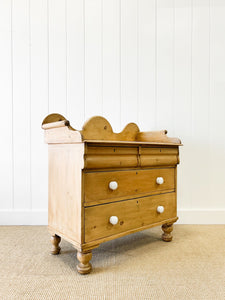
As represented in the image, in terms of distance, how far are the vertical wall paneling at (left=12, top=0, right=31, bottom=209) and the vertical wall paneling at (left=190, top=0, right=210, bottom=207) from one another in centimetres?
151

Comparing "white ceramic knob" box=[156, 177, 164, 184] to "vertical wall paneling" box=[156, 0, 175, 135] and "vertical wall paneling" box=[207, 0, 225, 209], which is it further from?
"vertical wall paneling" box=[207, 0, 225, 209]

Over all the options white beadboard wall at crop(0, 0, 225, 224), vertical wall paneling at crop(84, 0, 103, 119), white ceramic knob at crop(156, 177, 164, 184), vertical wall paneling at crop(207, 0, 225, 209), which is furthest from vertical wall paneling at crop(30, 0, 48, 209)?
vertical wall paneling at crop(207, 0, 225, 209)

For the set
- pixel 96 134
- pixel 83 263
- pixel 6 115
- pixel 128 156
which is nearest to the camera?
pixel 83 263

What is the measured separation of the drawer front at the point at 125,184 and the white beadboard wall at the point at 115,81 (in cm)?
54

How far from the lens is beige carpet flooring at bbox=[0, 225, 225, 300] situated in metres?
1.00

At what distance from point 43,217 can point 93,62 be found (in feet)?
4.82

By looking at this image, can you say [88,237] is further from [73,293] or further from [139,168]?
[139,168]

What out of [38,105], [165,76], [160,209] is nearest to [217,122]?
[165,76]

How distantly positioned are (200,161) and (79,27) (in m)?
1.65

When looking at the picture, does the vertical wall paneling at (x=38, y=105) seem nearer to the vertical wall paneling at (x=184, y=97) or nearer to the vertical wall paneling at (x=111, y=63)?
the vertical wall paneling at (x=111, y=63)

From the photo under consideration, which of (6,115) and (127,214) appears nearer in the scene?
(127,214)

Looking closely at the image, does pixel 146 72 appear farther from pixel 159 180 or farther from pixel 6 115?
pixel 6 115

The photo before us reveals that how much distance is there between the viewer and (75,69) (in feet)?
6.30

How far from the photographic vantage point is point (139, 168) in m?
1.39
